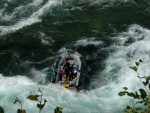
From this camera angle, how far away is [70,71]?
14.1m

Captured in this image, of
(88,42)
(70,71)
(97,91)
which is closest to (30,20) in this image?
(88,42)

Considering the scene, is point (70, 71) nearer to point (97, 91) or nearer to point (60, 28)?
point (97, 91)

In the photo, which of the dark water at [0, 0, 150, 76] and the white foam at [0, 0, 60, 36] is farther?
the white foam at [0, 0, 60, 36]

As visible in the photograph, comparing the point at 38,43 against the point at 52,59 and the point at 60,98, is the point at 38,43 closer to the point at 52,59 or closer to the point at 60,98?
the point at 52,59

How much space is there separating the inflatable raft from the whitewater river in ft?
1.13

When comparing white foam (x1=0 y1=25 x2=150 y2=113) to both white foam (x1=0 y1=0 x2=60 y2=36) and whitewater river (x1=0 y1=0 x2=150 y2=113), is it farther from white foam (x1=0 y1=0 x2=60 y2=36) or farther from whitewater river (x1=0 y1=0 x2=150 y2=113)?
white foam (x1=0 y1=0 x2=60 y2=36)

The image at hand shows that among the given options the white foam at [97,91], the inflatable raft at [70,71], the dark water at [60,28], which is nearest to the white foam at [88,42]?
the dark water at [60,28]

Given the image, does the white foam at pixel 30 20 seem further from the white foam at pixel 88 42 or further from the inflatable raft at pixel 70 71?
the inflatable raft at pixel 70 71

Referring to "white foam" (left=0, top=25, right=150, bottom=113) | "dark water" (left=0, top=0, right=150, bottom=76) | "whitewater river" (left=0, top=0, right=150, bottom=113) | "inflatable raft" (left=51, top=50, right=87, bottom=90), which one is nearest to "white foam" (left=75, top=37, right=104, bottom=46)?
"whitewater river" (left=0, top=0, right=150, bottom=113)

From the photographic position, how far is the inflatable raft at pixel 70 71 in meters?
13.6

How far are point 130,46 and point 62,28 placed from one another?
3.76 metres

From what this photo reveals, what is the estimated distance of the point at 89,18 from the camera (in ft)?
61.3

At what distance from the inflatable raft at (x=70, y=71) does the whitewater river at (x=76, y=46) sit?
1.13 feet

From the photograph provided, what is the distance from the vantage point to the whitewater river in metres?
13.6
